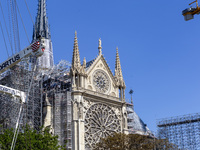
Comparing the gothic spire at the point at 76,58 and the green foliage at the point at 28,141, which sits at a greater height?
the gothic spire at the point at 76,58

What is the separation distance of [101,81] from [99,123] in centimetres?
661

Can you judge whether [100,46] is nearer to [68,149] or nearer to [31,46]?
[68,149]

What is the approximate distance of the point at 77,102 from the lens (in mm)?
58312

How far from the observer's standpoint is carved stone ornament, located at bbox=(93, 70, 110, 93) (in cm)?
6244

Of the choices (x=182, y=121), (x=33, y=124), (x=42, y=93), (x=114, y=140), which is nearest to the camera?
(x=114, y=140)

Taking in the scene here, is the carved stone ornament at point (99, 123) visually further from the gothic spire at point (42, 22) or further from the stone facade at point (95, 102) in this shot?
the gothic spire at point (42, 22)

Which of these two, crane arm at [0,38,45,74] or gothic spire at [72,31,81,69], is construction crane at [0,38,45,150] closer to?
crane arm at [0,38,45,74]

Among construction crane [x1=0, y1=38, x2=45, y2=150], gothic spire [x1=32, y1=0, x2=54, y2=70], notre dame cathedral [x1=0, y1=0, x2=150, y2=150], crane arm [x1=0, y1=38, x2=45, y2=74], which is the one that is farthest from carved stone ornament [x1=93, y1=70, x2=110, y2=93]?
gothic spire [x1=32, y1=0, x2=54, y2=70]

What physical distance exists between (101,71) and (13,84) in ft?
44.9

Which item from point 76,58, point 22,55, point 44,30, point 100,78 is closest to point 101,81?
point 100,78

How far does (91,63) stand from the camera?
63.4 m

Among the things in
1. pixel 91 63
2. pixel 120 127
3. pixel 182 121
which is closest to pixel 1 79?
pixel 91 63

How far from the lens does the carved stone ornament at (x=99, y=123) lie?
5859 cm

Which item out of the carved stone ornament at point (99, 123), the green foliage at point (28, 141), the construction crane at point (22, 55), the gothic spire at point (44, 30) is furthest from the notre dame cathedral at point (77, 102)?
the gothic spire at point (44, 30)
